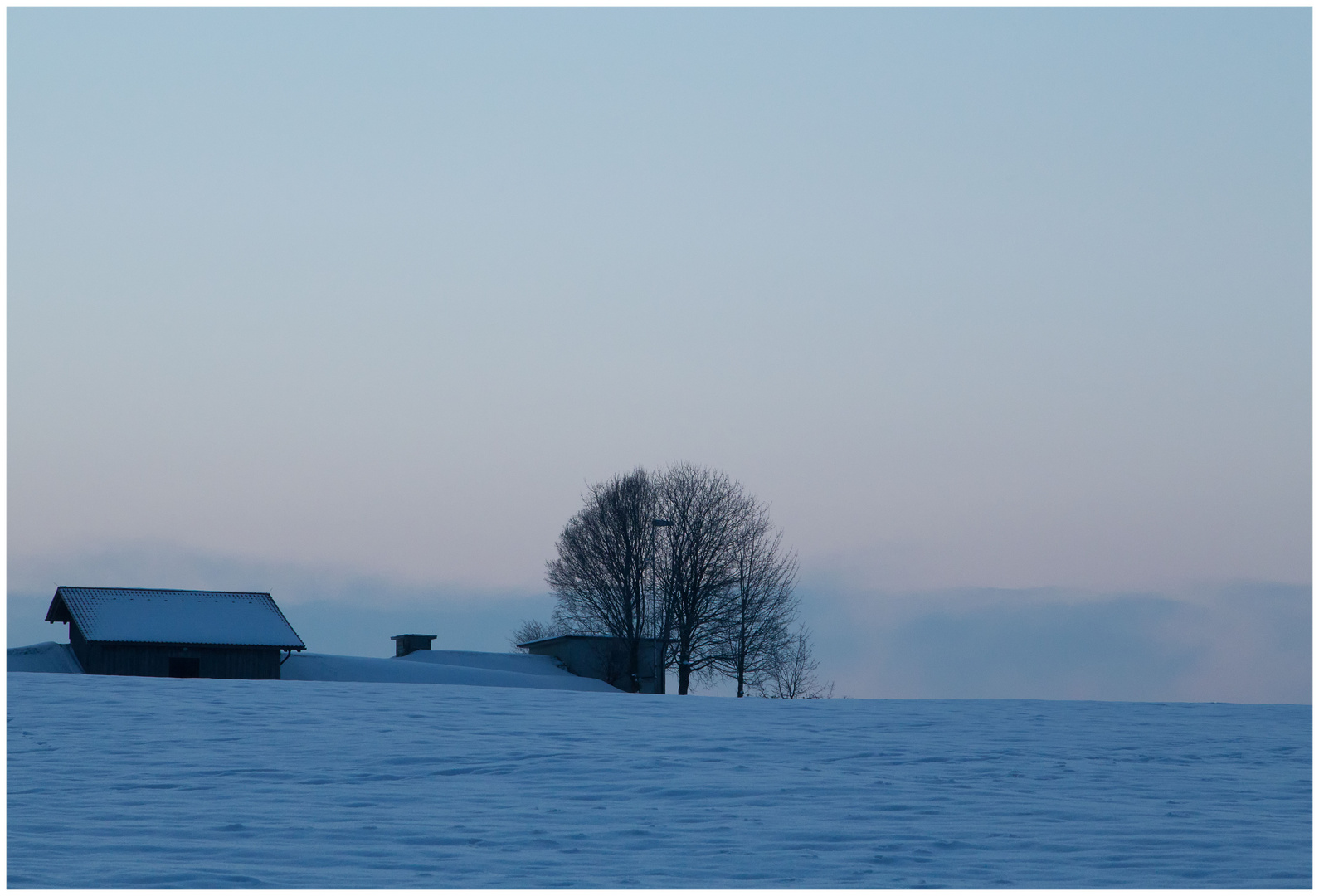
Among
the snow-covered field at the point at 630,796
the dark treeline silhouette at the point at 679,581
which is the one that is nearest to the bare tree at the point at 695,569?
the dark treeline silhouette at the point at 679,581

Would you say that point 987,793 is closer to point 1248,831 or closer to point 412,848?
point 1248,831

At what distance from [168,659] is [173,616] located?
1.64 metres

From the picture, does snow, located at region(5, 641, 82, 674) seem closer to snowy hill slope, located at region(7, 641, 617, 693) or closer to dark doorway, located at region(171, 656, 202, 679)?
snowy hill slope, located at region(7, 641, 617, 693)

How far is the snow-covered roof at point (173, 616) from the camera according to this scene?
3825cm

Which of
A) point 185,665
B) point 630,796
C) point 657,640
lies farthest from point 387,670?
point 630,796

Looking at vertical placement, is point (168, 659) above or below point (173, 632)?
below

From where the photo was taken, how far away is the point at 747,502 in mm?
49500

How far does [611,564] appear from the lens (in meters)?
49.2

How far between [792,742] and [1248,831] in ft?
15.4

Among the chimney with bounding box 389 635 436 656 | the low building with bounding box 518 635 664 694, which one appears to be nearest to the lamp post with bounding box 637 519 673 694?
the low building with bounding box 518 635 664 694

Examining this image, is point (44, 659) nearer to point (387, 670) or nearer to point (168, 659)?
point (168, 659)

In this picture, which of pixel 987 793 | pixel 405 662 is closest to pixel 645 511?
pixel 405 662

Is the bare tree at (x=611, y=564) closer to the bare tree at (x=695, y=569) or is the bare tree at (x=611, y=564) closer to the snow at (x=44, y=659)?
the bare tree at (x=695, y=569)

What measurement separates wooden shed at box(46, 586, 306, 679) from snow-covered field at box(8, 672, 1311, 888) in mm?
24171
